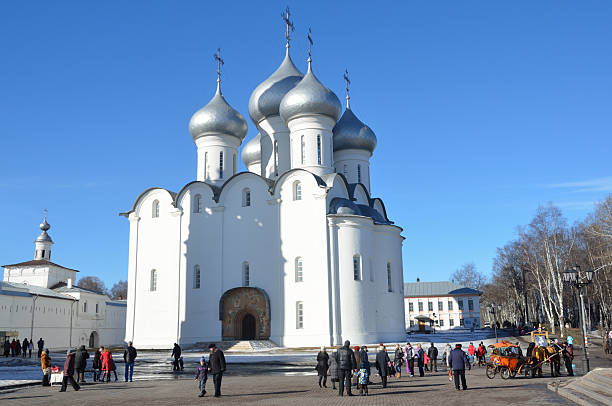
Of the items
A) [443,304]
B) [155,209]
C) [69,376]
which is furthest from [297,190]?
[443,304]

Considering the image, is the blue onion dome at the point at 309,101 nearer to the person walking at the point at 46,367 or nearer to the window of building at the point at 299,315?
the window of building at the point at 299,315

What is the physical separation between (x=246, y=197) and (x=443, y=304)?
4533 centimetres

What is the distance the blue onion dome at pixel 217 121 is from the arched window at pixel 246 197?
15.2ft

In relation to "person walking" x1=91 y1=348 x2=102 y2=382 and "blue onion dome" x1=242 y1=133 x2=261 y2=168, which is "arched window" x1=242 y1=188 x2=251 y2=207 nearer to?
"blue onion dome" x1=242 y1=133 x2=261 y2=168

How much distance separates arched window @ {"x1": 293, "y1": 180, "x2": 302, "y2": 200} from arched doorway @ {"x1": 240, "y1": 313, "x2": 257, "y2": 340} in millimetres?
6694

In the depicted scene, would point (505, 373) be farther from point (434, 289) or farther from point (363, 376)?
point (434, 289)

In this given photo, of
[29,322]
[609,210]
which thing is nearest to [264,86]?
[609,210]

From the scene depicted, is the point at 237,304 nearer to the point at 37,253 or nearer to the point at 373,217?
the point at 373,217

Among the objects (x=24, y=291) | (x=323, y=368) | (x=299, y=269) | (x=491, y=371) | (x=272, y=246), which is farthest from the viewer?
(x=24, y=291)

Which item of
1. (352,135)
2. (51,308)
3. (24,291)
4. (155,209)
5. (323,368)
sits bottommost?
(323,368)

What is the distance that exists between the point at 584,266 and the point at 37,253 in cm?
4981

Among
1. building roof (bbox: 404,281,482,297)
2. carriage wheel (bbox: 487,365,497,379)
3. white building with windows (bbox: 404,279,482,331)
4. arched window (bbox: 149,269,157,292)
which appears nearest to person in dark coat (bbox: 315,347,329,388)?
carriage wheel (bbox: 487,365,497,379)

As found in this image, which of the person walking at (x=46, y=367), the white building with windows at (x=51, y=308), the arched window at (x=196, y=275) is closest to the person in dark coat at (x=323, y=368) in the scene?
the person walking at (x=46, y=367)

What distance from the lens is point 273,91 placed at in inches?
1351
